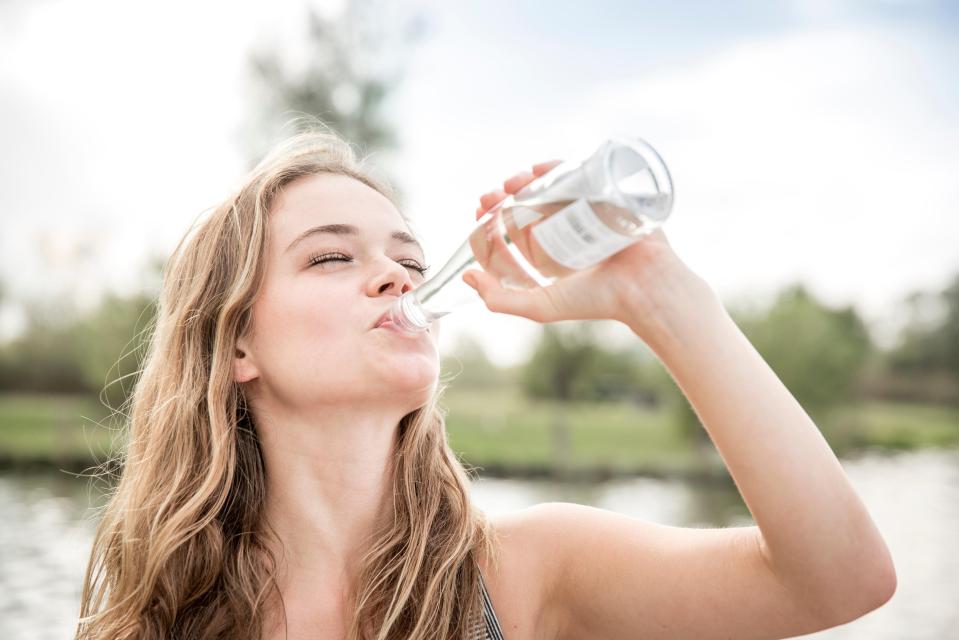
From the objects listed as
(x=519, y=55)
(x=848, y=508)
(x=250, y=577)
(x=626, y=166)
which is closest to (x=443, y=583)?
(x=250, y=577)

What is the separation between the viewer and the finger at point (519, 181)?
1399 millimetres

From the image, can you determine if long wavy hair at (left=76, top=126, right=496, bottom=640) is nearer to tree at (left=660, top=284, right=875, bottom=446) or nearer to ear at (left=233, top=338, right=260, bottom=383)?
ear at (left=233, top=338, right=260, bottom=383)

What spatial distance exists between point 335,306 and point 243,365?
413 millimetres

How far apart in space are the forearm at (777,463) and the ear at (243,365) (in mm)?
1076

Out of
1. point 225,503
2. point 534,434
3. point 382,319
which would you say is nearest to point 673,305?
point 382,319

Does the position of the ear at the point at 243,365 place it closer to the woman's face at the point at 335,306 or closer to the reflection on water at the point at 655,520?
the woman's face at the point at 335,306

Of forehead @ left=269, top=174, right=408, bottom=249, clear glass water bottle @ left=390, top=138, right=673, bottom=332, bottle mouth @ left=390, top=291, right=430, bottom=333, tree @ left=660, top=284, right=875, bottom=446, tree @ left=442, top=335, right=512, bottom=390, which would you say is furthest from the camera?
tree @ left=442, top=335, right=512, bottom=390

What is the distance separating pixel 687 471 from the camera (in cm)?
2231

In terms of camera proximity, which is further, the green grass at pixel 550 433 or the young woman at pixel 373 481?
the green grass at pixel 550 433

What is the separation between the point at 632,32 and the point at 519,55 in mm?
4175

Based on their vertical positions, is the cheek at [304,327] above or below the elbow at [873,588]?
above

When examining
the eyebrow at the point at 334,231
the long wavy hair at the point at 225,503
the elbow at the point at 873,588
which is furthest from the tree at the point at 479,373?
the elbow at the point at 873,588

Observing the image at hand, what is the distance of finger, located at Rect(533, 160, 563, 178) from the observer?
4.45 ft

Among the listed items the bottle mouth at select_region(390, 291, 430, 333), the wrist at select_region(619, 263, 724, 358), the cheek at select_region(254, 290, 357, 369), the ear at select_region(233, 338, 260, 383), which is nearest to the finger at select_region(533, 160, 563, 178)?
the wrist at select_region(619, 263, 724, 358)
